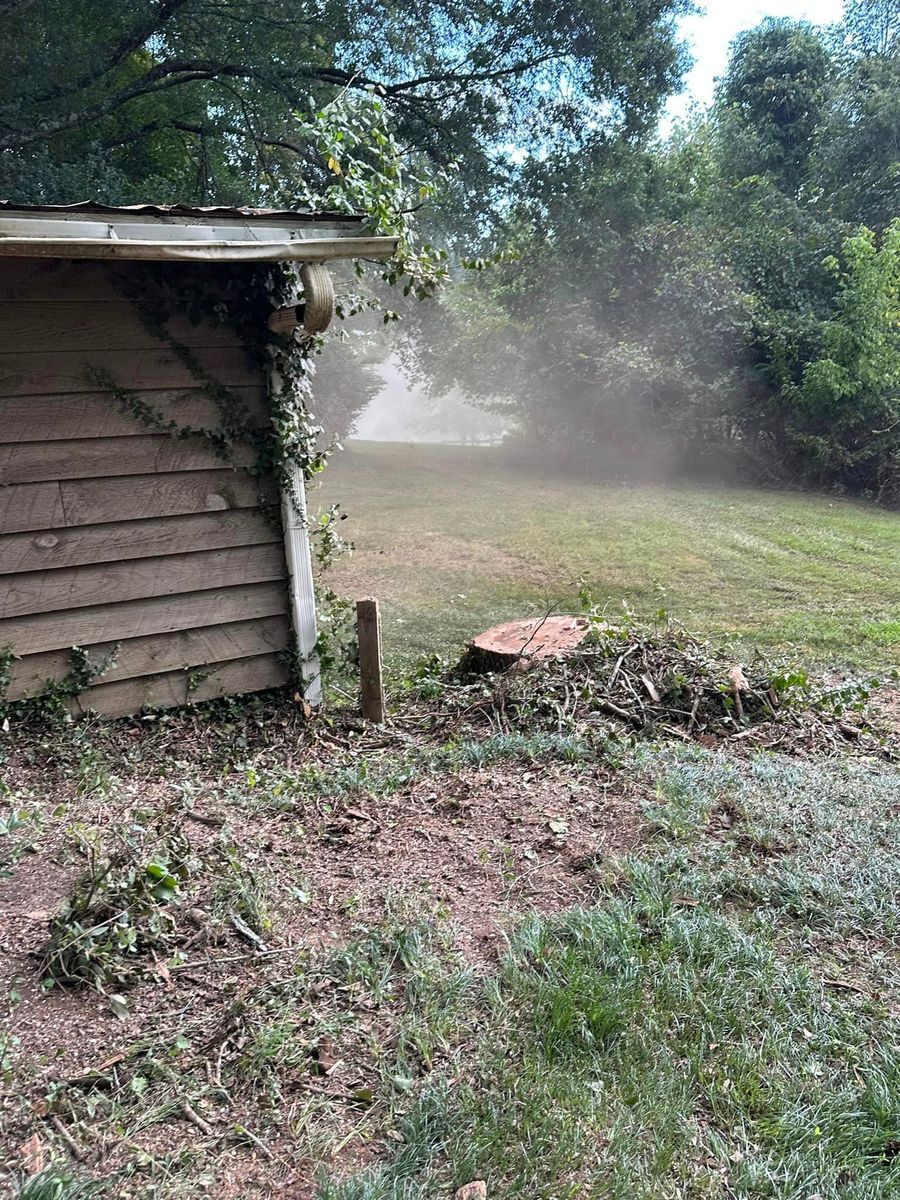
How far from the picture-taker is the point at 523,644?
17.7 feet

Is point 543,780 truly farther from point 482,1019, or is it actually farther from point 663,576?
point 663,576

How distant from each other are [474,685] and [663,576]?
18.6ft

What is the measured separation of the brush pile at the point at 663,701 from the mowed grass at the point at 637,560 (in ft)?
6.34

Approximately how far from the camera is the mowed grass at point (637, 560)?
780cm

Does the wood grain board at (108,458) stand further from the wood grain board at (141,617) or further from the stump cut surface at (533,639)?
→ the stump cut surface at (533,639)

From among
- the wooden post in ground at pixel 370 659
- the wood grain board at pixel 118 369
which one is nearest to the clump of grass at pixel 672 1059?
the wooden post in ground at pixel 370 659

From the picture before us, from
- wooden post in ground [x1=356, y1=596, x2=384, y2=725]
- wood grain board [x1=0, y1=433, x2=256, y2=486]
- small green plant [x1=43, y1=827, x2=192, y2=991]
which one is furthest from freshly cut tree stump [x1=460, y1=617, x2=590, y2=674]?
small green plant [x1=43, y1=827, x2=192, y2=991]

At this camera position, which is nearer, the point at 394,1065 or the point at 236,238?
the point at 394,1065

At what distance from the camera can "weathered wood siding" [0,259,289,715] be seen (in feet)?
12.8

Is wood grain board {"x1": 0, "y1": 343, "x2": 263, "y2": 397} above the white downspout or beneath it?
above

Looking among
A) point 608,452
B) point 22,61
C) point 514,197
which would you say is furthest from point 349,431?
point 22,61

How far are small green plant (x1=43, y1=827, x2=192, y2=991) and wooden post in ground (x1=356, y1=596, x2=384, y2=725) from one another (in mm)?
2432

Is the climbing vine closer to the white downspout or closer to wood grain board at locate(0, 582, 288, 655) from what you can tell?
the white downspout

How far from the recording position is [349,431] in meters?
25.9
